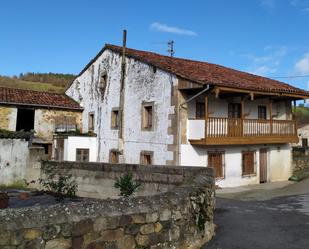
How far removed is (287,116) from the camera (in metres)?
22.1

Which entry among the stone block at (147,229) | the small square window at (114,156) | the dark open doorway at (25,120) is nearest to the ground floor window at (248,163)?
the small square window at (114,156)

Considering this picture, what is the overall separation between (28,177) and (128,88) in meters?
7.35

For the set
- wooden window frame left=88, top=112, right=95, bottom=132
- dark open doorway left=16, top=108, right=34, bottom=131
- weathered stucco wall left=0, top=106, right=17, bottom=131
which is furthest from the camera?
dark open doorway left=16, top=108, right=34, bottom=131

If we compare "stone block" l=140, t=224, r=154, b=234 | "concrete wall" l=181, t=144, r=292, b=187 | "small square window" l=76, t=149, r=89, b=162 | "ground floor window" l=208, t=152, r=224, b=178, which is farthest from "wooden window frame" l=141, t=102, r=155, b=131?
"stone block" l=140, t=224, r=154, b=234

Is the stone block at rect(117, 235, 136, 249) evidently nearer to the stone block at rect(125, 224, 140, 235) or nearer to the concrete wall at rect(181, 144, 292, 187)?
the stone block at rect(125, 224, 140, 235)

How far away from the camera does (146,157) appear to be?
59.7 ft

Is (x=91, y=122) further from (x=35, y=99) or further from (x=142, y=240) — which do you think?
(x=142, y=240)

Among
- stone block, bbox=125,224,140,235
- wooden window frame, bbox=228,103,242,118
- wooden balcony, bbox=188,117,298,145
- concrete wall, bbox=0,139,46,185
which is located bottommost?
stone block, bbox=125,224,140,235

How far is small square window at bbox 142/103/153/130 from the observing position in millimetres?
18281

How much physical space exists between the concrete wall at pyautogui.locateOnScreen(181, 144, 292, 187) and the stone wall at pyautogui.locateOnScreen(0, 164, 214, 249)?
422 inches

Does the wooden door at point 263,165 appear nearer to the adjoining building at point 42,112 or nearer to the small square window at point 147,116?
the small square window at point 147,116

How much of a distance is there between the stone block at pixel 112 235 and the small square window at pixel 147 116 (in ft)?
46.0

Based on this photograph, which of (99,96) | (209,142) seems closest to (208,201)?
(209,142)

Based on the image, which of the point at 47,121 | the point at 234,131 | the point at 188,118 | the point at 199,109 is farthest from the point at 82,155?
the point at 234,131
